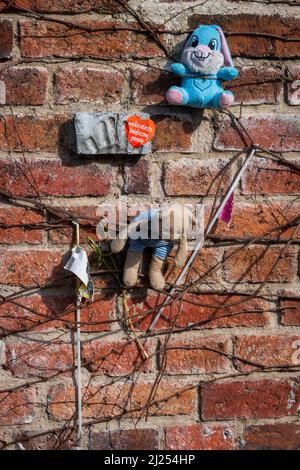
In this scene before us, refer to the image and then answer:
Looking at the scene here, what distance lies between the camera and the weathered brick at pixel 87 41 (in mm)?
1128

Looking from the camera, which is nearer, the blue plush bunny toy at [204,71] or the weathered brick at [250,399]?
the blue plush bunny toy at [204,71]

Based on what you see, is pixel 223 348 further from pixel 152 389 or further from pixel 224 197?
pixel 224 197

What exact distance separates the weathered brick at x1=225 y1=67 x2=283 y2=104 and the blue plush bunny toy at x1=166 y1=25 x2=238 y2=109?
0.17ft

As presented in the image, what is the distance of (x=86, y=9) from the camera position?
3.73ft

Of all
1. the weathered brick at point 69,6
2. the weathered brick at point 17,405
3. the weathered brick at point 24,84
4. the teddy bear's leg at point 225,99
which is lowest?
the weathered brick at point 17,405

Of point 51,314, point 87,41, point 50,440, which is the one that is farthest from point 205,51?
point 50,440

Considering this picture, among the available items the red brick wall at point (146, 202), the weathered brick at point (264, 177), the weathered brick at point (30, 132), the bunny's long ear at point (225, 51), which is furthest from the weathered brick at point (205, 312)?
the bunny's long ear at point (225, 51)

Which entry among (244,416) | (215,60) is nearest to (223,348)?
(244,416)

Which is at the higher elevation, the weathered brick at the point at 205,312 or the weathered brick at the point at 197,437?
the weathered brick at the point at 205,312

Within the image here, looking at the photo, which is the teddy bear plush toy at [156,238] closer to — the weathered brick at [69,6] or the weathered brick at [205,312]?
the weathered brick at [205,312]

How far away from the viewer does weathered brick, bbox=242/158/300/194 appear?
3.94 ft

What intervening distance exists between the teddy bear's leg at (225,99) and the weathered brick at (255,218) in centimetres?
21

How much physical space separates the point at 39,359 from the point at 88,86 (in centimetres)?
57

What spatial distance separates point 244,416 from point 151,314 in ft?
0.99
